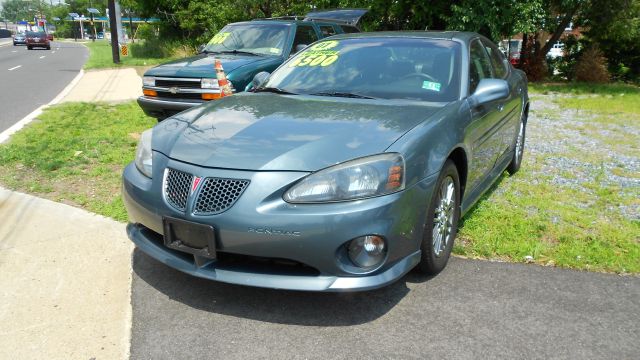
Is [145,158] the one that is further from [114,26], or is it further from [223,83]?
[114,26]

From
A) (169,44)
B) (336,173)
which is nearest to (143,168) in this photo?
(336,173)

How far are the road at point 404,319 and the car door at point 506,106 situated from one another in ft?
5.13

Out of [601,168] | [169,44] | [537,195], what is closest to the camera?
[537,195]

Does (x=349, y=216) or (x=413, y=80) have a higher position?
(x=413, y=80)

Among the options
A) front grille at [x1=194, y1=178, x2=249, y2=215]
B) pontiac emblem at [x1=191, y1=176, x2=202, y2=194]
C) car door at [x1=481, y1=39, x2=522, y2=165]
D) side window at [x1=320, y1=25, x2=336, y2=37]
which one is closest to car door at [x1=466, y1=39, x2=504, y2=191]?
car door at [x1=481, y1=39, x2=522, y2=165]

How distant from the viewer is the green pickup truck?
24.7ft

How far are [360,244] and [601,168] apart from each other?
180 inches

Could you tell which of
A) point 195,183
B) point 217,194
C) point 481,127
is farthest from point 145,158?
point 481,127

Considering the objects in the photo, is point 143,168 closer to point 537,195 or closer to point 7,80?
point 537,195

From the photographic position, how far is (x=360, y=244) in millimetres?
2760

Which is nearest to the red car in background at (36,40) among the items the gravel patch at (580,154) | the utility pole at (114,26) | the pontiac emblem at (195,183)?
the utility pole at (114,26)

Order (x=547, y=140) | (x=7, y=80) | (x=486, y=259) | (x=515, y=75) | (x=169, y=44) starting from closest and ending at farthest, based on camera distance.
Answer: (x=486, y=259), (x=515, y=75), (x=547, y=140), (x=7, y=80), (x=169, y=44)

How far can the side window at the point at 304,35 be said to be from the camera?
8.76 m

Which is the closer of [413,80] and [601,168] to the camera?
[413,80]
